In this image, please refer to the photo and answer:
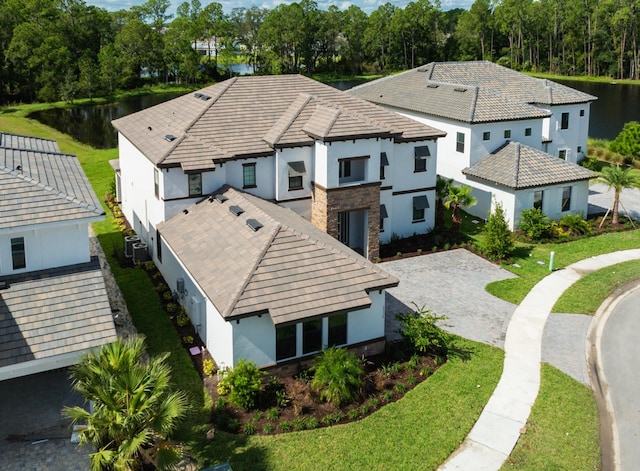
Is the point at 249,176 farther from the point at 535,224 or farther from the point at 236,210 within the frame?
the point at 535,224

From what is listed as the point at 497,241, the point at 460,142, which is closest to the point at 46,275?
the point at 497,241

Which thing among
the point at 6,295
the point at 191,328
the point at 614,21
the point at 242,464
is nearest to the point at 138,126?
the point at 191,328

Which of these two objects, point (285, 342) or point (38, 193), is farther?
point (38, 193)

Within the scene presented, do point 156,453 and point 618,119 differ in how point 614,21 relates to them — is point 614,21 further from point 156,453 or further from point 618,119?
point 156,453

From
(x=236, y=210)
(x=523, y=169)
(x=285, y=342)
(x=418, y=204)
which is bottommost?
(x=285, y=342)

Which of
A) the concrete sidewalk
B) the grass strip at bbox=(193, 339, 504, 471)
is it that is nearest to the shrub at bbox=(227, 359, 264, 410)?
the grass strip at bbox=(193, 339, 504, 471)

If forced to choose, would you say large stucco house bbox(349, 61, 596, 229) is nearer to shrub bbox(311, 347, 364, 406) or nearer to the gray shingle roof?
shrub bbox(311, 347, 364, 406)
